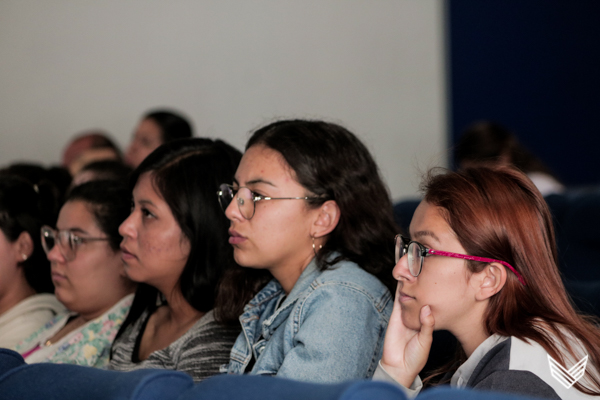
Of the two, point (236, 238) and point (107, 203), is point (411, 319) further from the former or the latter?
point (107, 203)

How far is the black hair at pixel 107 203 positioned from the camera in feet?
7.06

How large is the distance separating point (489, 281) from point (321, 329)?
1.24 feet

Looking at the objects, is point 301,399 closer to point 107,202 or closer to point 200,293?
point 200,293

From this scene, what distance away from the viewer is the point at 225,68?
5398mm

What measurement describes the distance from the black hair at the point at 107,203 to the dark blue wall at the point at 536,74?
413 centimetres

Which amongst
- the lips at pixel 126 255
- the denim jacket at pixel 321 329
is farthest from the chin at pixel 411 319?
the lips at pixel 126 255

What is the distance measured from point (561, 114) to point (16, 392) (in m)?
5.42

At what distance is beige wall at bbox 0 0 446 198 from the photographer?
5.19 meters

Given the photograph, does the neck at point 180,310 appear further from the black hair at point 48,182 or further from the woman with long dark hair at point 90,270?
the black hair at point 48,182

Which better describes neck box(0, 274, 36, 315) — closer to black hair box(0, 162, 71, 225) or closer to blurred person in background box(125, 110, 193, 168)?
black hair box(0, 162, 71, 225)

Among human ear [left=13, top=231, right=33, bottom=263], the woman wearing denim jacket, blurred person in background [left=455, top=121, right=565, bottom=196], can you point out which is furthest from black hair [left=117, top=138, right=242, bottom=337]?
blurred person in background [left=455, top=121, right=565, bottom=196]

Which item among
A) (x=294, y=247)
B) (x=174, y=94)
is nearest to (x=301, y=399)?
(x=294, y=247)

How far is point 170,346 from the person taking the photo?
1.77 m

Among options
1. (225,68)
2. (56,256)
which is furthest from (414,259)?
(225,68)
